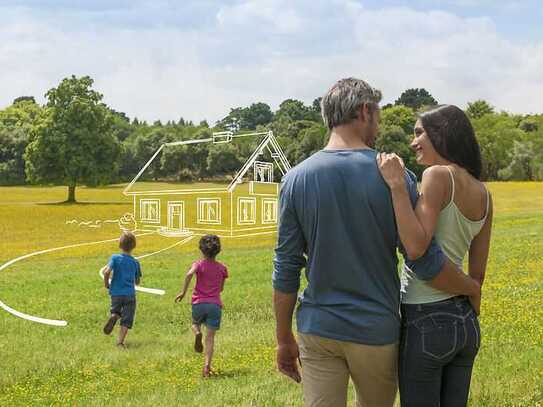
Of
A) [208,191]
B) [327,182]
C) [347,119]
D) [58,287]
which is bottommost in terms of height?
[58,287]

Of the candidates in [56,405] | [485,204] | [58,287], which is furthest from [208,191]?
[485,204]

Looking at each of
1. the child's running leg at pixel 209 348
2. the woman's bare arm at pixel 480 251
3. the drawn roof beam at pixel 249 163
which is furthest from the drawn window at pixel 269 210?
the woman's bare arm at pixel 480 251

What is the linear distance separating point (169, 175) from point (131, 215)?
285 inches

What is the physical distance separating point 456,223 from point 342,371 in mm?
833

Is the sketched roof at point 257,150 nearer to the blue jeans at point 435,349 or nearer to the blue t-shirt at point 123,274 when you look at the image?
the blue t-shirt at point 123,274

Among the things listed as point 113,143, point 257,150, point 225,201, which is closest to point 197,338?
point 257,150

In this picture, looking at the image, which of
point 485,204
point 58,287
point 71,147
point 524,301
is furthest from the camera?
point 71,147

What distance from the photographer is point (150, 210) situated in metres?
27.5

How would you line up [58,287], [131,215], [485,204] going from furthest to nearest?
[131,215], [58,287], [485,204]

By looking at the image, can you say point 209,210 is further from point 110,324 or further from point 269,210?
point 110,324

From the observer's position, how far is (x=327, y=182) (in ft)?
10.7

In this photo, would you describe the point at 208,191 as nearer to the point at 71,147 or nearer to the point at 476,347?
the point at 71,147

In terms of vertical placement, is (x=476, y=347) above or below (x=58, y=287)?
above

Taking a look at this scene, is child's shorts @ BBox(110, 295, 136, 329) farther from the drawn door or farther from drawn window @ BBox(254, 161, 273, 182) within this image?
the drawn door
